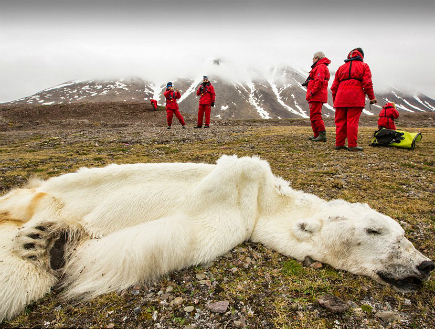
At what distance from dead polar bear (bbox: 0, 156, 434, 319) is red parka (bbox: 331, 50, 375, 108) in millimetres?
6820

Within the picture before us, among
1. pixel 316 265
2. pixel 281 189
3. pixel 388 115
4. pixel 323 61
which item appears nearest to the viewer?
pixel 316 265

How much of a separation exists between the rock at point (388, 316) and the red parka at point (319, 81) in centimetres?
973

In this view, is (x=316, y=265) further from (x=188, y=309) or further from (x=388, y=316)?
(x=188, y=309)

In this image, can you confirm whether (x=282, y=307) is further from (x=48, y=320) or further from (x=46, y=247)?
(x=46, y=247)

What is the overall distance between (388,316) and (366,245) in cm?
84

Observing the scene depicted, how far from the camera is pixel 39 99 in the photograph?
16138cm

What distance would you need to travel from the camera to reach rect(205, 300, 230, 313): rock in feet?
7.61

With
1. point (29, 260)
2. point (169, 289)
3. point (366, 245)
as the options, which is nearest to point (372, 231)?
point (366, 245)

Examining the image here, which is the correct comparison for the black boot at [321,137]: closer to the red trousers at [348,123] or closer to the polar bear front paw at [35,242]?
the red trousers at [348,123]

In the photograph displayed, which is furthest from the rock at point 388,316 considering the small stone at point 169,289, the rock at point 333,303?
the small stone at point 169,289

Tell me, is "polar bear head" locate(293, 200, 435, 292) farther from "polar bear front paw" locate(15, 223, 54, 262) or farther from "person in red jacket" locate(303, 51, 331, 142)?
"person in red jacket" locate(303, 51, 331, 142)

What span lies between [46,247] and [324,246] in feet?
11.9

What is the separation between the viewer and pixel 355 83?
8.64 metres

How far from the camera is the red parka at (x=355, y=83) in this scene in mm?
8555
